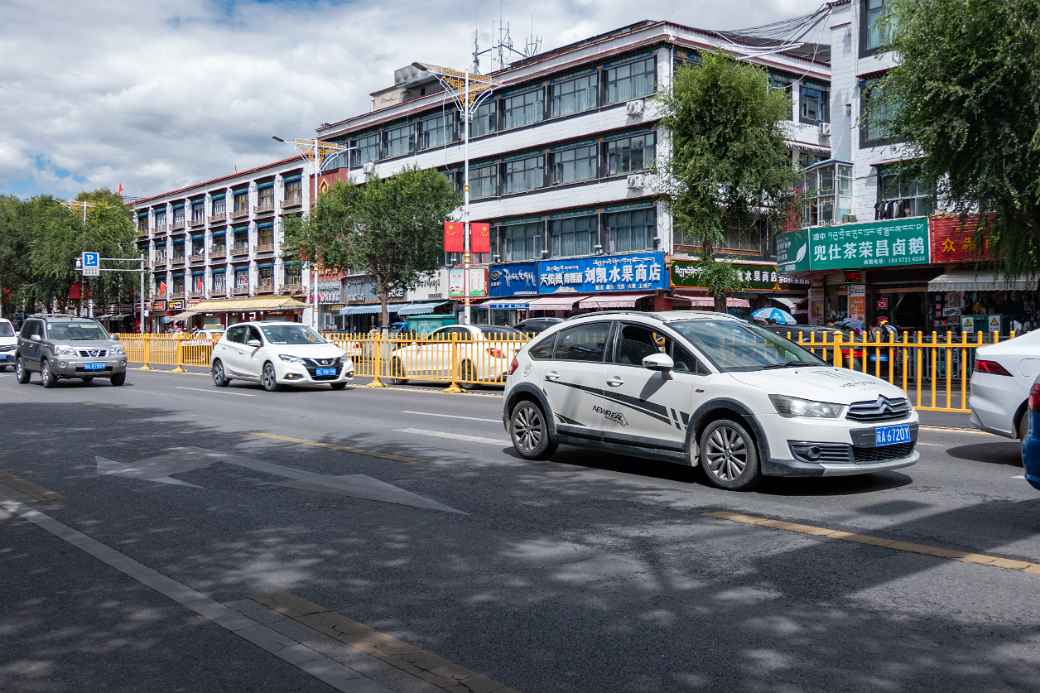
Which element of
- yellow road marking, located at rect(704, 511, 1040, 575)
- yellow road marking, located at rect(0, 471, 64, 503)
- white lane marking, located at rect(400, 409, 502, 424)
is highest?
white lane marking, located at rect(400, 409, 502, 424)

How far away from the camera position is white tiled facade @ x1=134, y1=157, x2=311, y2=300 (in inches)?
2621

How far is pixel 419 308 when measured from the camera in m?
52.1

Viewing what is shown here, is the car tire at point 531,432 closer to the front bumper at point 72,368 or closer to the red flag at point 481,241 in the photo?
the front bumper at point 72,368

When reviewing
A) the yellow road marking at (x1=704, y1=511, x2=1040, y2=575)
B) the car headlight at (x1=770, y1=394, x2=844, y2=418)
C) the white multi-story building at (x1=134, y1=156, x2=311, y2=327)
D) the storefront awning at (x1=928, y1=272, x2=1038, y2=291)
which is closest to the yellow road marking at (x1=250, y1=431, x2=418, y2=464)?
the car headlight at (x1=770, y1=394, x2=844, y2=418)

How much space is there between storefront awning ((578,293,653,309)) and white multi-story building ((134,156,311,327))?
23502mm

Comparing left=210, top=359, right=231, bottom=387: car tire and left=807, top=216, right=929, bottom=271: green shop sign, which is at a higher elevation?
left=807, top=216, right=929, bottom=271: green shop sign

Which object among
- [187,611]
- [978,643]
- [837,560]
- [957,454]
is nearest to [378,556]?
[187,611]

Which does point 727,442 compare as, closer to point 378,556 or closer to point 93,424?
point 378,556

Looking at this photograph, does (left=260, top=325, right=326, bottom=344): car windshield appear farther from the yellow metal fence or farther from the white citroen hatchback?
the white citroen hatchback

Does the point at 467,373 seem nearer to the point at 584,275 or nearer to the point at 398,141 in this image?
the point at 584,275

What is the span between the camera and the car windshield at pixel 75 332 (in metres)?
23.4

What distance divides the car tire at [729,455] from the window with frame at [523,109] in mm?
39369

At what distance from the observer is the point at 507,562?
5.92 meters

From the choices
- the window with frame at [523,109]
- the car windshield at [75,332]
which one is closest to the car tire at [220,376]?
the car windshield at [75,332]
